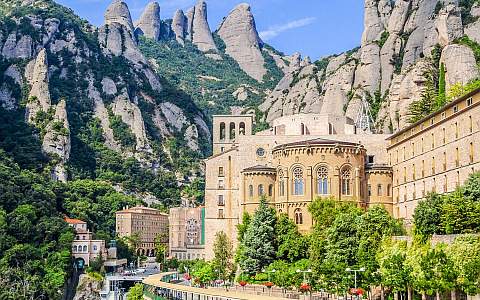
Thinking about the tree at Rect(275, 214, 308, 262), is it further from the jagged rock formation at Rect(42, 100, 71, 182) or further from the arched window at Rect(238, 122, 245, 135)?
the jagged rock formation at Rect(42, 100, 71, 182)

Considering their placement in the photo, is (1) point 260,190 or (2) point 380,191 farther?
(1) point 260,190

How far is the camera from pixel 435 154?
7494 centimetres

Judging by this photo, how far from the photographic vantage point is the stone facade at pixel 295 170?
84.0m

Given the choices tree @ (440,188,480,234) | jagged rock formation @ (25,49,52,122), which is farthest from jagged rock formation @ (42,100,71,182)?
tree @ (440,188,480,234)

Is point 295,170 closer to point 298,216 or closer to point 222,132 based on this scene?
point 298,216

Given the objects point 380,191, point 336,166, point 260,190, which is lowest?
point 380,191

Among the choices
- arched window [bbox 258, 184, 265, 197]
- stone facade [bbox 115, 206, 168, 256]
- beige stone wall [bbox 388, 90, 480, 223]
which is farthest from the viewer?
stone facade [bbox 115, 206, 168, 256]

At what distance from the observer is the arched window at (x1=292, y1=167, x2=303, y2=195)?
278 ft

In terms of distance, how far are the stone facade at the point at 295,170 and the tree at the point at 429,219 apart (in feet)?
83.3

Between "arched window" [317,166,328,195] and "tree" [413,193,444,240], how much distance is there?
82.9 ft

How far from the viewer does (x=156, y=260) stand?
183 m

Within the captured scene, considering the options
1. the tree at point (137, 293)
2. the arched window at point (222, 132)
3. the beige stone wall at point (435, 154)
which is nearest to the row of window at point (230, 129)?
the arched window at point (222, 132)

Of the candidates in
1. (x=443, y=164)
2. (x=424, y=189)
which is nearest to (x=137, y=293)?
(x=424, y=189)

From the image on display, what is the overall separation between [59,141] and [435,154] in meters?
129
